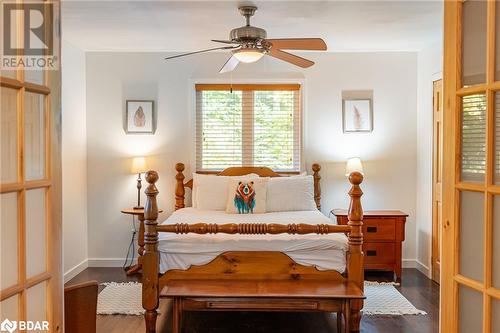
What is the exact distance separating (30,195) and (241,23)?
3103mm

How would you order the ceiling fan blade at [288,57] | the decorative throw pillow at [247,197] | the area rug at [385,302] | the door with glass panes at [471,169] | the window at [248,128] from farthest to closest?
1. the window at [248,128]
2. the decorative throw pillow at [247,197]
3. the area rug at [385,302]
4. the ceiling fan blade at [288,57]
5. the door with glass panes at [471,169]

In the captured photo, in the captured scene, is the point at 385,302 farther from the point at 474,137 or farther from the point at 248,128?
the point at 474,137

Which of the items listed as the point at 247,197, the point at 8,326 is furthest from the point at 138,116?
the point at 8,326

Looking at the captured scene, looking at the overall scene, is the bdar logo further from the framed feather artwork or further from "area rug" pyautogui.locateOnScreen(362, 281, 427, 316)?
the framed feather artwork

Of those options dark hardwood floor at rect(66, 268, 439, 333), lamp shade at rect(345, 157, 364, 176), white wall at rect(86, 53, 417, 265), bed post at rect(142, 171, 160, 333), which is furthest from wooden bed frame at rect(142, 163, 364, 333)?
white wall at rect(86, 53, 417, 265)

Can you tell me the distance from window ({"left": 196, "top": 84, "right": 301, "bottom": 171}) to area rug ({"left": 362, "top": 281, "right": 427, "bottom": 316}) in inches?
67.1

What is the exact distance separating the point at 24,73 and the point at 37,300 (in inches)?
30.2

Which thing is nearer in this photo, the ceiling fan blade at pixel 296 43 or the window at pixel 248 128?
the ceiling fan blade at pixel 296 43

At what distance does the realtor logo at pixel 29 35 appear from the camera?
4.45 feet

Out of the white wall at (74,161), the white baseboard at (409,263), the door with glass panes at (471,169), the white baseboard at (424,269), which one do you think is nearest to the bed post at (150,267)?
the white wall at (74,161)

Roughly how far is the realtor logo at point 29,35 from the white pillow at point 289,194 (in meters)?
3.39

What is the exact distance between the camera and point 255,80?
5.37m

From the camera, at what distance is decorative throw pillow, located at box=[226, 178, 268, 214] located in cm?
455

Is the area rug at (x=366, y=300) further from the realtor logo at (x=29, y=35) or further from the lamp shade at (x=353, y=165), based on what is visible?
the realtor logo at (x=29, y=35)
